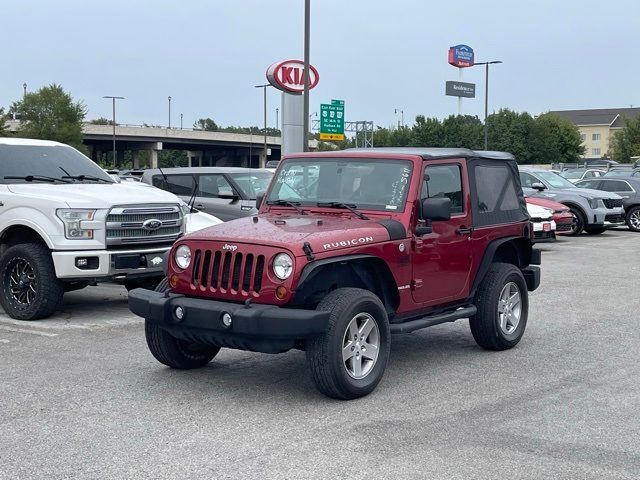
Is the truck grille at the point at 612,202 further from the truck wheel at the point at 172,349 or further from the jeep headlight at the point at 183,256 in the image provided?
the jeep headlight at the point at 183,256

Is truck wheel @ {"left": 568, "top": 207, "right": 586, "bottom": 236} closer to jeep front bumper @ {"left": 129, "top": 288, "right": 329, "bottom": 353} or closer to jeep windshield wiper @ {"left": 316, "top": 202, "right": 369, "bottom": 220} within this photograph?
jeep windshield wiper @ {"left": 316, "top": 202, "right": 369, "bottom": 220}

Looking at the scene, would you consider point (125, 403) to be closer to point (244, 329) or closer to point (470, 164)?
point (244, 329)

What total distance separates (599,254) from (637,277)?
4296mm

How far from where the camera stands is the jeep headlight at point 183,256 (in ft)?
22.5

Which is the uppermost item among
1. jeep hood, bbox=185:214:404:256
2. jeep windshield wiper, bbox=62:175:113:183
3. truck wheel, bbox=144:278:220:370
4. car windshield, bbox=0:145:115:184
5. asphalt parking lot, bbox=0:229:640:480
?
car windshield, bbox=0:145:115:184

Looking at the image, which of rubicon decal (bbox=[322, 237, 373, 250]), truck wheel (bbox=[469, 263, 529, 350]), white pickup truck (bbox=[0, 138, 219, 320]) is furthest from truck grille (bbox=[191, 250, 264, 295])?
white pickup truck (bbox=[0, 138, 219, 320])

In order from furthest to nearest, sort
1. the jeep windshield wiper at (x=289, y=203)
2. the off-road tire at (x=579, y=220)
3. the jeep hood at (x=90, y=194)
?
the off-road tire at (x=579, y=220) → the jeep hood at (x=90, y=194) → the jeep windshield wiper at (x=289, y=203)

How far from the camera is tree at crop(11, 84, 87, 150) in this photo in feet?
232

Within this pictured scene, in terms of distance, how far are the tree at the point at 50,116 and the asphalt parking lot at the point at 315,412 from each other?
64308 mm

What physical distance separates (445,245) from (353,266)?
113cm

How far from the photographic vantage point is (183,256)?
690 cm

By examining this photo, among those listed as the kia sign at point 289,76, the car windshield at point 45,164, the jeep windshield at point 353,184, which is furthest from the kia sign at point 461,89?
the jeep windshield at point 353,184

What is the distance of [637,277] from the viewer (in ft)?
47.5

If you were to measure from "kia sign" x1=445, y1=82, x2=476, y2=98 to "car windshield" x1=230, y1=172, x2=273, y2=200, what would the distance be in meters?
58.3
